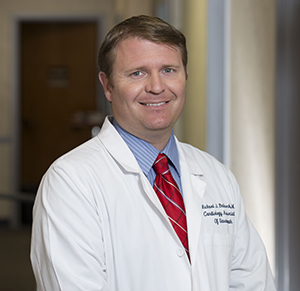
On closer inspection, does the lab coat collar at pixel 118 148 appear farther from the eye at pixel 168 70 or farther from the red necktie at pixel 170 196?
the eye at pixel 168 70

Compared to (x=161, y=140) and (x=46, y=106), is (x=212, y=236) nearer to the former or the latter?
(x=161, y=140)

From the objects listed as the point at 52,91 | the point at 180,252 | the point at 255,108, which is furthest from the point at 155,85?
the point at 52,91

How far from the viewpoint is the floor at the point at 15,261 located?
324 cm

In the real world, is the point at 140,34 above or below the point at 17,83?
below

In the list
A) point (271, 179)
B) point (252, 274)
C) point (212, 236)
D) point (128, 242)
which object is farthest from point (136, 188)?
point (271, 179)

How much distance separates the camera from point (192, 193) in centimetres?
131

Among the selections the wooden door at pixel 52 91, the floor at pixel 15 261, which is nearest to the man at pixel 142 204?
the floor at pixel 15 261

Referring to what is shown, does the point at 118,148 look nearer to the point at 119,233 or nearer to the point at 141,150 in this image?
the point at 141,150

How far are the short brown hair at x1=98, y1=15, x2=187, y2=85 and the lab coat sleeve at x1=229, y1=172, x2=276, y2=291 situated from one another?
550 millimetres

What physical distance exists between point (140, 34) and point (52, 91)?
4052 mm

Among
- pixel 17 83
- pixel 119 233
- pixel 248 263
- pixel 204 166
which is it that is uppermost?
pixel 17 83

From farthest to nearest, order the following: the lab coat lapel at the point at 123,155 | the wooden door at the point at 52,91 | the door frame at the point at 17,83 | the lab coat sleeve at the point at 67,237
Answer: the wooden door at the point at 52,91 < the door frame at the point at 17,83 < the lab coat lapel at the point at 123,155 < the lab coat sleeve at the point at 67,237

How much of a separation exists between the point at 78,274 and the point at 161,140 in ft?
1.50

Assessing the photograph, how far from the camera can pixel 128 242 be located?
114 centimetres
